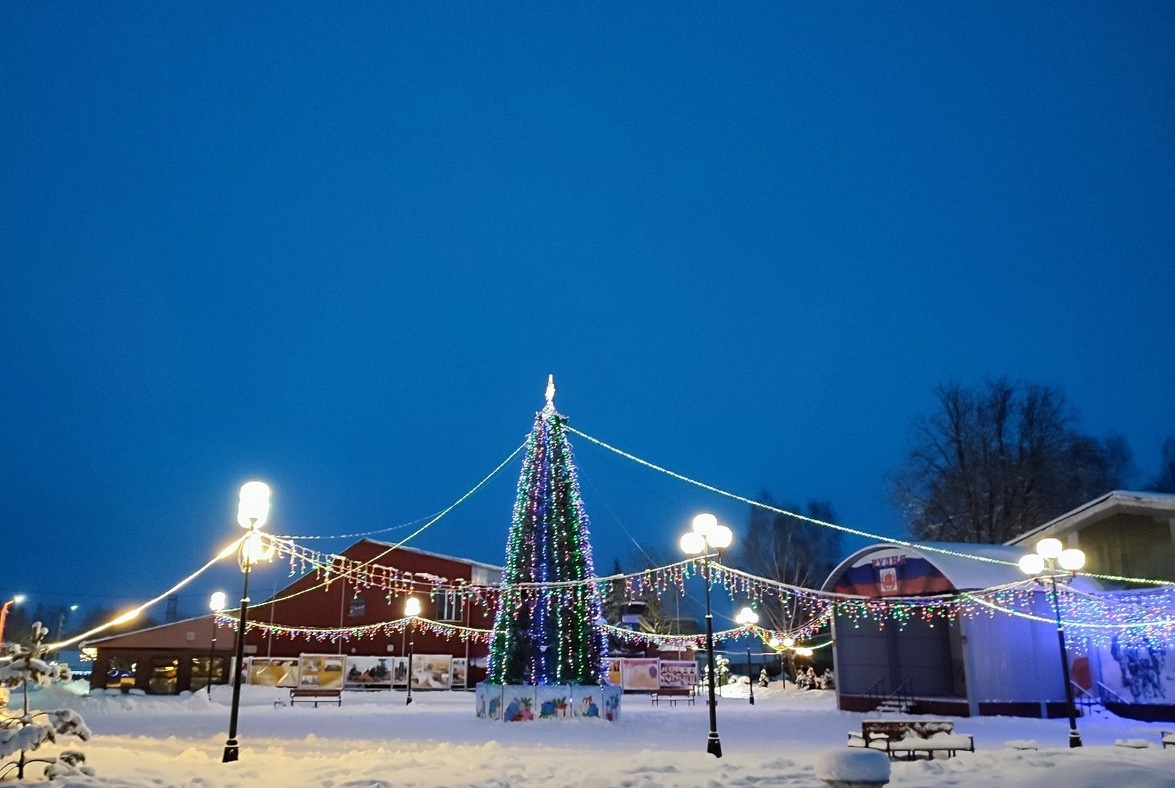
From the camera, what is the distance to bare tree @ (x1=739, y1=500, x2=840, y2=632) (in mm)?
56812

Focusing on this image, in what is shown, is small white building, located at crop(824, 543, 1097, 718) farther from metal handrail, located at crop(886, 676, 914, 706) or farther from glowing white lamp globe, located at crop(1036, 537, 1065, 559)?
glowing white lamp globe, located at crop(1036, 537, 1065, 559)

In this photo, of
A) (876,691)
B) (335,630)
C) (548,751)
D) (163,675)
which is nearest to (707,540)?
(548,751)

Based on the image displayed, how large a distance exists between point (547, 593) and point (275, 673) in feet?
83.9

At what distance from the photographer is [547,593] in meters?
25.3

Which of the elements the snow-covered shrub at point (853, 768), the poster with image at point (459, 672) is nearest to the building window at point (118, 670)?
the poster with image at point (459, 672)

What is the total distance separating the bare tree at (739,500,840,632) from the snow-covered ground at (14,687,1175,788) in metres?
25.5

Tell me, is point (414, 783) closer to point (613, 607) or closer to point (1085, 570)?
point (1085, 570)

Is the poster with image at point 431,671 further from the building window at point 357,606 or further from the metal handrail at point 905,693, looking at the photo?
the metal handrail at point 905,693

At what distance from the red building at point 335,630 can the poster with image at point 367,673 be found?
6.05 ft

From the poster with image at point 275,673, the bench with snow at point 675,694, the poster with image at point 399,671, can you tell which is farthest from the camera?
the poster with image at point 275,673

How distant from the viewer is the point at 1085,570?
93.1 feet

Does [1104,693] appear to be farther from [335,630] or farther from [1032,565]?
[335,630]

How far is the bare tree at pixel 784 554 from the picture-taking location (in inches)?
2237

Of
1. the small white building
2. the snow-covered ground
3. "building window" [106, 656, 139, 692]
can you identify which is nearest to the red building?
"building window" [106, 656, 139, 692]
